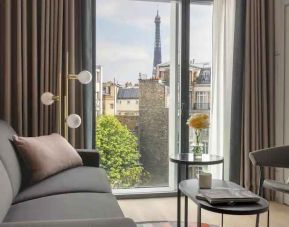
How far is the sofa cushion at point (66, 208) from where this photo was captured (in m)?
1.78

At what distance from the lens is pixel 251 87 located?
12.2 ft

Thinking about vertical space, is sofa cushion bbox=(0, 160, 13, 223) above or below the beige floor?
above

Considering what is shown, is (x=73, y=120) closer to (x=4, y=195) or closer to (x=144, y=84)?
(x=144, y=84)

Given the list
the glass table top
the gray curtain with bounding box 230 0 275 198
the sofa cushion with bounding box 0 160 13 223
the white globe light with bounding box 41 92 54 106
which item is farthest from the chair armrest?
the sofa cushion with bounding box 0 160 13 223

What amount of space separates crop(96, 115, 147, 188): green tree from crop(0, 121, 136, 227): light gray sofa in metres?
0.96

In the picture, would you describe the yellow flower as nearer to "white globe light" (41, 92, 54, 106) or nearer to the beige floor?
the beige floor

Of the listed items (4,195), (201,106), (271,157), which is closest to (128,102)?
(201,106)

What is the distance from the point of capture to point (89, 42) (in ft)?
11.4

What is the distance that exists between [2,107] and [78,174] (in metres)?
1.12

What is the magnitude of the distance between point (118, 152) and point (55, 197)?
70.6 inches

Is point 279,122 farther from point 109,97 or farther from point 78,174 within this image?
point 78,174

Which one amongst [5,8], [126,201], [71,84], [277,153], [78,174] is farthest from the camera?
[126,201]

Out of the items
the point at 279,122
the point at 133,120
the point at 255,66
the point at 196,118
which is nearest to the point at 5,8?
the point at 133,120

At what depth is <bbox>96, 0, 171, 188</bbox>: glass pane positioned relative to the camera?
3.83 m
